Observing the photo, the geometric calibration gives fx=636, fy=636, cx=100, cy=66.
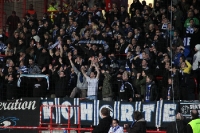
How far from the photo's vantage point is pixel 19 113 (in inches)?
750

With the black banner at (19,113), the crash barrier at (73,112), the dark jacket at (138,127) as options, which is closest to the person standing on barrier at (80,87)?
the crash barrier at (73,112)

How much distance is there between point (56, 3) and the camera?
28109mm

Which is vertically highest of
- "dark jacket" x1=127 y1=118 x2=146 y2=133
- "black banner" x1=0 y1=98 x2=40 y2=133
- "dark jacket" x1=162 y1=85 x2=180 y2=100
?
"dark jacket" x1=162 y1=85 x2=180 y2=100

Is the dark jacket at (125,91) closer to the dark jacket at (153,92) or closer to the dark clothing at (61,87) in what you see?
the dark jacket at (153,92)

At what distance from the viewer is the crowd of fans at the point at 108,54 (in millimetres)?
19562

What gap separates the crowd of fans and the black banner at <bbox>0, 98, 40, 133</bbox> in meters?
1.53

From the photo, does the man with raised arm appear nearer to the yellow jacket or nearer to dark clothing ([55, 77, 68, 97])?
dark clothing ([55, 77, 68, 97])

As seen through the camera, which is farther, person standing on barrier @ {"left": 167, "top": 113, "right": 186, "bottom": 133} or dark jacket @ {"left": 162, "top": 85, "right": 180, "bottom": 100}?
dark jacket @ {"left": 162, "top": 85, "right": 180, "bottom": 100}

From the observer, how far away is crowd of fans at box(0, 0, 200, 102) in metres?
19.6

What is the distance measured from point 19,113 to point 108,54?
4.21 m

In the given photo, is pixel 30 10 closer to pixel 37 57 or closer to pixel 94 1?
pixel 94 1

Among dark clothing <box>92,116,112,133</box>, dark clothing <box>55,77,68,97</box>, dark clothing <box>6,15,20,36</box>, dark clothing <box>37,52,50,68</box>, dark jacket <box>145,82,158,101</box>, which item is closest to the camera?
dark clothing <box>92,116,112,133</box>

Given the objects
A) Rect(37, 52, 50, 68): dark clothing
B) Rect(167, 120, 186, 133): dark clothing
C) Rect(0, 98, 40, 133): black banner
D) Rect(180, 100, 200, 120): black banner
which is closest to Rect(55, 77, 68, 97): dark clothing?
Rect(37, 52, 50, 68): dark clothing

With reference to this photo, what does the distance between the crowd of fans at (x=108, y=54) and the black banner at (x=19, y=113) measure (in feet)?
5.02
